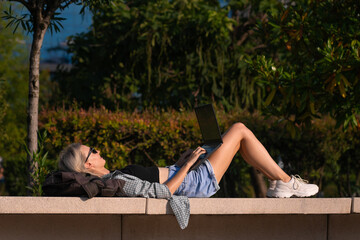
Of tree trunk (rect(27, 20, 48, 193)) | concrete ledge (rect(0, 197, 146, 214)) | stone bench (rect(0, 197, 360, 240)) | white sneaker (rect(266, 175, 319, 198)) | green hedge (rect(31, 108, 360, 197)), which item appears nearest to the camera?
concrete ledge (rect(0, 197, 146, 214))

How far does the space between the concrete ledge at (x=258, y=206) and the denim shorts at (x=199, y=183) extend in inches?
26.6

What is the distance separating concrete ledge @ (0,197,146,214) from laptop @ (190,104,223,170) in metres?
1.00

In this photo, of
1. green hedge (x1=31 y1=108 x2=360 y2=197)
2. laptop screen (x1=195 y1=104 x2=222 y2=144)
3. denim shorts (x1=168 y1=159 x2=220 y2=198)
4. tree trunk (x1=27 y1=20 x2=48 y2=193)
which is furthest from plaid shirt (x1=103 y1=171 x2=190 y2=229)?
green hedge (x1=31 y1=108 x2=360 y2=197)

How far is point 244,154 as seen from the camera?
466 centimetres

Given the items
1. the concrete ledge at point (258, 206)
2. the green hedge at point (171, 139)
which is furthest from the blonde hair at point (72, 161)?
the green hedge at point (171, 139)

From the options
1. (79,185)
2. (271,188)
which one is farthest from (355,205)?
(79,185)

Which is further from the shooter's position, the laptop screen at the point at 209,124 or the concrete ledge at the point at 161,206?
the laptop screen at the point at 209,124

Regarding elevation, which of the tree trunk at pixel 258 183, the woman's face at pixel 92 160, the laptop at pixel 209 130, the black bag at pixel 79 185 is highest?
the laptop at pixel 209 130

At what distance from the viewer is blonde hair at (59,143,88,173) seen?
13.7 ft

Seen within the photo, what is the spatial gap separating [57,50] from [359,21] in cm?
644

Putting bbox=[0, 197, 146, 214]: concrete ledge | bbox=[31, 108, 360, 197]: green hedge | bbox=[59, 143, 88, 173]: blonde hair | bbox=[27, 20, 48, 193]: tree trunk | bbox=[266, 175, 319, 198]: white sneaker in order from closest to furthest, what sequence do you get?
bbox=[0, 197, 146, 214]: concrete ledge, bbox=[59, 143, 88, 173]: blonde hair, bbox=[266, 175, 319, 198]: white sneaker, bbox=[27, 20, 48, 193]: tree trunk, bbox=[31, 108, 360, 197]: green hedge

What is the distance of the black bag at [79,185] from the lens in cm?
362

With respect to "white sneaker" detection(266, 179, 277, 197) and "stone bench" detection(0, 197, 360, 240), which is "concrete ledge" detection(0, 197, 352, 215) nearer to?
"stone bench" detection(0, 197, 360, 240)

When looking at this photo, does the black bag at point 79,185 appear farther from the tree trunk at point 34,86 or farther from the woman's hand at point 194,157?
the tree trunk at point 34,86
